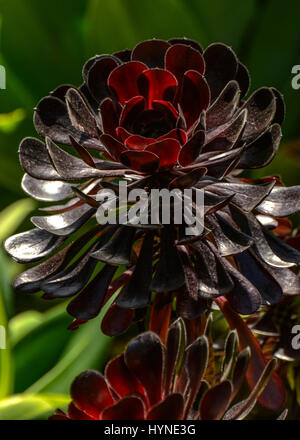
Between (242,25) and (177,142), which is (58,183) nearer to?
(177,142)

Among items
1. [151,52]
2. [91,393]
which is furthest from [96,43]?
[91,393]

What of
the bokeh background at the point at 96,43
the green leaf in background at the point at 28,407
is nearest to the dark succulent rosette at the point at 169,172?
the green leaf in background at the point at 28,407

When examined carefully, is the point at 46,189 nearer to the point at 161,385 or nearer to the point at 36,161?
the point at 36,161

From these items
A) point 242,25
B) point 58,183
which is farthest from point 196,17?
point 58,183

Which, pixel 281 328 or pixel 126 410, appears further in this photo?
pixel 281 328

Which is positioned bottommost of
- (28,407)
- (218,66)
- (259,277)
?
(28,407)

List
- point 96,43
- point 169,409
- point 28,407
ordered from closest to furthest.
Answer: point 169,409 < point 28,407 < point 96,43
